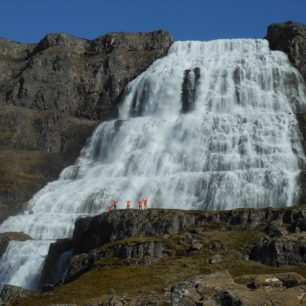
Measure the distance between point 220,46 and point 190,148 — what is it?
3493cm

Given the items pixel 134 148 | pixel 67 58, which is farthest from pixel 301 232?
pixel 67 58

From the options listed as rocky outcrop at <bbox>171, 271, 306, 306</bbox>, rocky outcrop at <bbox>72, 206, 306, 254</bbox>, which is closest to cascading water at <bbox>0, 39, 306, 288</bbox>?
rocky outcrop at <bbox>72, 206, 306, 254</bbox>

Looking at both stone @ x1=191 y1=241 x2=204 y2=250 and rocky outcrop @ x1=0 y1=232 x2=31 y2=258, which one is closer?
stone @ x1=191 y1=241 x2=204 y2=250

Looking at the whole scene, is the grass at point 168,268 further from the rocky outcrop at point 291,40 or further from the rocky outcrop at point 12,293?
the rocky outcrop at point 291,40

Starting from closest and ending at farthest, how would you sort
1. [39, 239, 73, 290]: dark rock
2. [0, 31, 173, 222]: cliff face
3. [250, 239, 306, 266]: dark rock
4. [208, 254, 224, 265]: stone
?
[250, 239, 306, 266]: dark rock
[208, 254, 224, 265]: stone
[39, 239, 73, 290]: dark rock
[0, 31, 173, 222]: cliff face

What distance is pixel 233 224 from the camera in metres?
66.3

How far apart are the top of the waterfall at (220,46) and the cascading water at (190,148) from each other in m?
0.23

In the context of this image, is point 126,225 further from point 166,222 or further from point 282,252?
point 282,252

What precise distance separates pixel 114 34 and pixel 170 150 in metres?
51.5

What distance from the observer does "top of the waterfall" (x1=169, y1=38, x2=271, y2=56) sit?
128 meters

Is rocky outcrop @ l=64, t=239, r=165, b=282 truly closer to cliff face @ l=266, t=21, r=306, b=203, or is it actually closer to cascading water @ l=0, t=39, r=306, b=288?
cascading water @ l=0, t=39, r=306, b=288

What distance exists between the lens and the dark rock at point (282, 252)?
2128 inches

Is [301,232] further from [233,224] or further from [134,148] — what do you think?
[134,148]

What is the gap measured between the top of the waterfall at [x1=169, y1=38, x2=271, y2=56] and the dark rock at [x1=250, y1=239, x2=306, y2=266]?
242 feet
